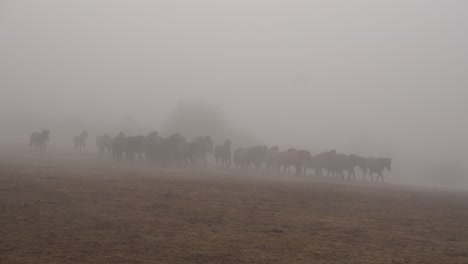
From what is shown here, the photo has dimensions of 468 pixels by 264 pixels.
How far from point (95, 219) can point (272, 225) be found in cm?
514

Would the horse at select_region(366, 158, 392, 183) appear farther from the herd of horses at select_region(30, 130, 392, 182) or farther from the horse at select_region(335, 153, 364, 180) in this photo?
the horse at select_region(335, 153, 364, 180)

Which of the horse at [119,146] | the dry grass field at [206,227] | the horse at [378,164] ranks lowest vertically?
the dry grass field at [206,227]

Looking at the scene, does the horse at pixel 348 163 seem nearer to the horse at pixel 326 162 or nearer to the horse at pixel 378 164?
the horse at pixel 326 162

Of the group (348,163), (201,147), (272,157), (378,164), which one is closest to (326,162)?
(348,163)

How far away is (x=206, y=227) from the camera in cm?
1091

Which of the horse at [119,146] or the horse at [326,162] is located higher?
the horse at [119,146]

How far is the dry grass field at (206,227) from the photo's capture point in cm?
847

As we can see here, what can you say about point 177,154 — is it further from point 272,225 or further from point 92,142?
point 92,142

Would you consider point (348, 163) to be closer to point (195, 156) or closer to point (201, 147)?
point (201, 147)

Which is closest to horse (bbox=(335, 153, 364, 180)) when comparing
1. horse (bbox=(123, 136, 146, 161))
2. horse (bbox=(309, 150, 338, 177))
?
horse (bbox=(309, 150, 338, 177))

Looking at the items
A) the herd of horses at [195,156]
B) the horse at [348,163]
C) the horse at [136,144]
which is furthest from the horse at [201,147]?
the horse at [348,163]

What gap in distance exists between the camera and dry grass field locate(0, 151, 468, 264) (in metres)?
8.47

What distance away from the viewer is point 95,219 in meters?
11.0

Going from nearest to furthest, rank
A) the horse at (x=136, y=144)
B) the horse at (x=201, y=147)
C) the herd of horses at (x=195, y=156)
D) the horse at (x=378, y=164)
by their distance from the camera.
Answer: the horse at (x=378, y=164)
the herd of horses at (x=195, y=156)
the horse at (x=136, y=144)
the horse at (x=201, y=147)
